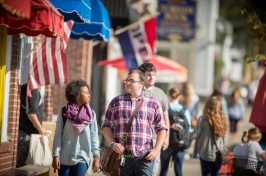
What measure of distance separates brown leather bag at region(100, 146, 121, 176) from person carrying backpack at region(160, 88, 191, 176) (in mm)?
3954

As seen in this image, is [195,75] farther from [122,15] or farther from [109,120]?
[109,120]

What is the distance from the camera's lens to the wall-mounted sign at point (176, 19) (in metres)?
32.7

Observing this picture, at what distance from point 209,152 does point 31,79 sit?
2.89m

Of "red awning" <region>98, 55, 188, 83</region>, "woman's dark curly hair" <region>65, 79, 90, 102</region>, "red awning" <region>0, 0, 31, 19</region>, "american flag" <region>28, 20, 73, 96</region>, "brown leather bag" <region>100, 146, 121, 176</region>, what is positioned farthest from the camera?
"red awning" <region>98, 55, 188, 83</region>

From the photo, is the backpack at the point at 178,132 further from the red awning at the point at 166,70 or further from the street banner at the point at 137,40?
the red awning at the point at 166,70

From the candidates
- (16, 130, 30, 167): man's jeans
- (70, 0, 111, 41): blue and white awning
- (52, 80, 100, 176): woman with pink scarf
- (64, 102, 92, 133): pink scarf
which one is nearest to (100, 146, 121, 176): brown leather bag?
(52, 80, 100, 176): woman with pink scarf

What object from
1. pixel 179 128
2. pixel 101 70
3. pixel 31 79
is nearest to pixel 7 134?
pixel 31 79

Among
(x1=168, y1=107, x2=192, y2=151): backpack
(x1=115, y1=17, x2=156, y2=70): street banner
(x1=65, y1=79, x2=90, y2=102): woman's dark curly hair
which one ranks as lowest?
(x1=168, y1=107, x2=192, y2=151): backpack

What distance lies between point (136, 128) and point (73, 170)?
2.93ft

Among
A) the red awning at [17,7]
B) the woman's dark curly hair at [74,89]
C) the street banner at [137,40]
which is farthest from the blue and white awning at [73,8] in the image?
the street banner at [137,40]

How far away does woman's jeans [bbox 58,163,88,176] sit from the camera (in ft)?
32.6

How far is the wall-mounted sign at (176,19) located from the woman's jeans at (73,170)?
22765 mm

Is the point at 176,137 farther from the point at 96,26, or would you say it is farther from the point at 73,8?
the point at 73,8

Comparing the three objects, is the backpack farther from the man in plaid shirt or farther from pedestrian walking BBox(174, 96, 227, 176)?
the man in plaid shirt
